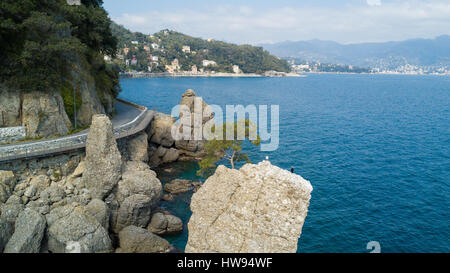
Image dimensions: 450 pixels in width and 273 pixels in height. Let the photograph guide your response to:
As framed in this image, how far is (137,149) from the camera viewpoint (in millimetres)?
35312

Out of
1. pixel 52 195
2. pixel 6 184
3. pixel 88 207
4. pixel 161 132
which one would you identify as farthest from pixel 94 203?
pixel 161 132

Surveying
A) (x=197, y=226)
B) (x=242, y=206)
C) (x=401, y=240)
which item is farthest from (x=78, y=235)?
(x=401, y=240)

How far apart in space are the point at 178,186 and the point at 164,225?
822cm

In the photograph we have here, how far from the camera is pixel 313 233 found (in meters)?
26.7

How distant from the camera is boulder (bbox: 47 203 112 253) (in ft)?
68.6

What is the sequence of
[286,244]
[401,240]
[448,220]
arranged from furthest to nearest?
[448,220]
[401,240]
[286,244]

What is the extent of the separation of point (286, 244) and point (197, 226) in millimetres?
3674

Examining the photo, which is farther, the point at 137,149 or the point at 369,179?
the point at 369,179

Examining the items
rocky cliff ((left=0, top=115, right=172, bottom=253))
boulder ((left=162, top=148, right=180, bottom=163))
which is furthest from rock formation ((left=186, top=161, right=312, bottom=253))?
boulder ((left=162, top=148, right=180, bottom=163))

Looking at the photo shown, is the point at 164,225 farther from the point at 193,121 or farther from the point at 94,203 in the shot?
the point at 193,121

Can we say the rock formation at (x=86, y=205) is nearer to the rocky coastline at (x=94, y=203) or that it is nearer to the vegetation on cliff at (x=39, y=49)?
the rocky coastline at (x=94, y=203)

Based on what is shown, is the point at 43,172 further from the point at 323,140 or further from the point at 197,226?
the point at 323,140

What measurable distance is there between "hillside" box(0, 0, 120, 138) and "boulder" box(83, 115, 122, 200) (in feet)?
23.3

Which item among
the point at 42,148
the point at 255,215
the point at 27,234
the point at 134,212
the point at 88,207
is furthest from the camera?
the point at 42,148
